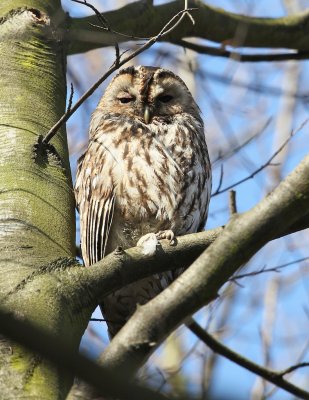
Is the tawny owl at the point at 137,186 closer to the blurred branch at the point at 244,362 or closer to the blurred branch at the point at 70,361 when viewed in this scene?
the blurred branch at the point at 244,362

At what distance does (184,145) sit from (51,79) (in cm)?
84

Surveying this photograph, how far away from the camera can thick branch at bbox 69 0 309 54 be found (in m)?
3.86

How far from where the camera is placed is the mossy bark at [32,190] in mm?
2096

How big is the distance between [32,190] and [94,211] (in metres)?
0.74

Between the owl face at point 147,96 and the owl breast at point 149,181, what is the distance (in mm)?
305

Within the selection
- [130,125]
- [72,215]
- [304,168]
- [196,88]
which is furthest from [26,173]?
[196,88]

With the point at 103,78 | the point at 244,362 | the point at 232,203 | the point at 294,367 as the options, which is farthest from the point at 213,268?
the point at 244,362

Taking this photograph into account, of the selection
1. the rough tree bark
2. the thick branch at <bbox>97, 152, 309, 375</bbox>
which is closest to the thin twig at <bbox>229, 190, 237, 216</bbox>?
the rough tree bark

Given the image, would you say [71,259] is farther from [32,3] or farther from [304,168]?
[32,3]

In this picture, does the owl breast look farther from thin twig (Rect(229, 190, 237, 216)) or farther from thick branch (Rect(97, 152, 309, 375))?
thick branch (Rect(97, 152, 309, 375))

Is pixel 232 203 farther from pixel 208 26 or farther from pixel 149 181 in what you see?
pixel 208 26

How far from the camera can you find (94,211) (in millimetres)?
3559

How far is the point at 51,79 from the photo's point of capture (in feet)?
11.2

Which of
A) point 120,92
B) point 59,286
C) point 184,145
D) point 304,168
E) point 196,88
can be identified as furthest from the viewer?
point 196,88
